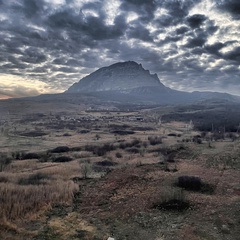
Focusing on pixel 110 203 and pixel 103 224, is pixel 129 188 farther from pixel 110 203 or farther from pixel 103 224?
pixel 103 224

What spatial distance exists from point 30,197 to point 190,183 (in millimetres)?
9927

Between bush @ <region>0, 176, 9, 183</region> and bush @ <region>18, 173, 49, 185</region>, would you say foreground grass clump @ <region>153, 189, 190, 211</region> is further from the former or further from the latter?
bush @ <region>0, 176, 9, 183</region>

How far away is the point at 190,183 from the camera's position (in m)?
19.0

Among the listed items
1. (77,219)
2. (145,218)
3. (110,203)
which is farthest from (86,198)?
(145,218)

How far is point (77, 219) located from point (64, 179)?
8566 mm

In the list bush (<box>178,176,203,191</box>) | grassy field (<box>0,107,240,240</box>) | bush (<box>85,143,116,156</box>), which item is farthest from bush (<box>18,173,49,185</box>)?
bush (<box>85,143,116,156</box>)

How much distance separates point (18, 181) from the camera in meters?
21.8

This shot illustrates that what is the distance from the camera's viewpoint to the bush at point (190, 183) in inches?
740

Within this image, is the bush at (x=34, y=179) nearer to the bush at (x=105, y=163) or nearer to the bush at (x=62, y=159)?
the bush at (x=105, y=163)

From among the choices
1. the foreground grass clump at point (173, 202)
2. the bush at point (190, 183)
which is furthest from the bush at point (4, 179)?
the bush at point (190, 183)

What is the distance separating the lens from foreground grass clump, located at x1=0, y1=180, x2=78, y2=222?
14977 millimetres

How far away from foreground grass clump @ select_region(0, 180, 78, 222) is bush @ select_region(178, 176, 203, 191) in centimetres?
695

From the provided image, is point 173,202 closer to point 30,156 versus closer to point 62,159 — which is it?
point 62,159

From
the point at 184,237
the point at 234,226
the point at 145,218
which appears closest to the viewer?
the point at 184,237
